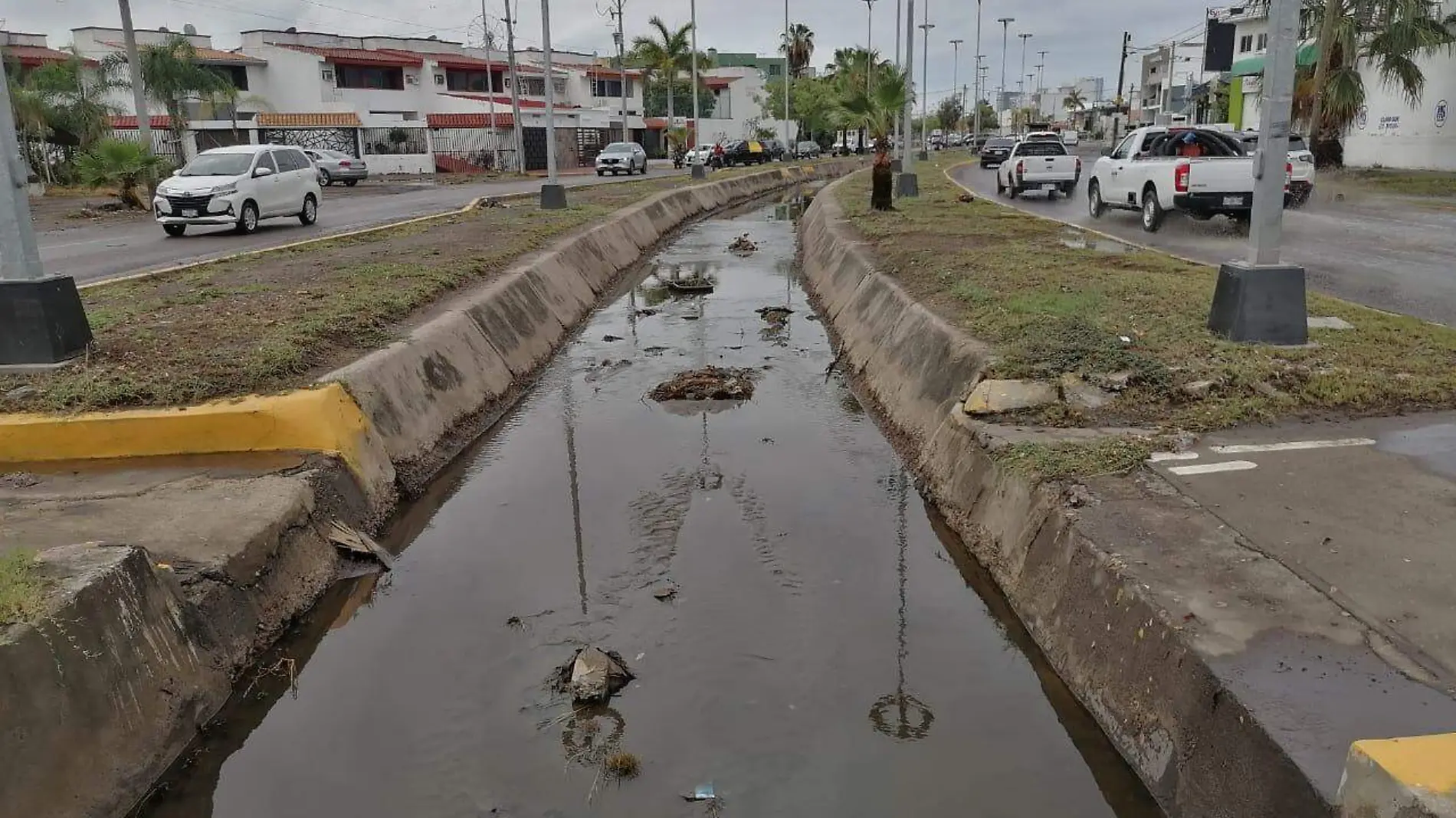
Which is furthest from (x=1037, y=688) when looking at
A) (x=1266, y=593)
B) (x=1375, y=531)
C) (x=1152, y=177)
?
(x=1152, y=177)

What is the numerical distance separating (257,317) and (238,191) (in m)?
12.2

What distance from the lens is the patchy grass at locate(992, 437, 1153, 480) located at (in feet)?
18.5

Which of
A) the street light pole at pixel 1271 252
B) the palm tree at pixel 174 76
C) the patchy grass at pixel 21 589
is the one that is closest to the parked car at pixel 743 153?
the palm tree at pixel 174 76

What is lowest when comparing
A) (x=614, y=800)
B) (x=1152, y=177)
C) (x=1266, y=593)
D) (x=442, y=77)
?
(x=614, y=800)

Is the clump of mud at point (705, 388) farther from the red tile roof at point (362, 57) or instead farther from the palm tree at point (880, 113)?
the red tile roof at point (362, 57)

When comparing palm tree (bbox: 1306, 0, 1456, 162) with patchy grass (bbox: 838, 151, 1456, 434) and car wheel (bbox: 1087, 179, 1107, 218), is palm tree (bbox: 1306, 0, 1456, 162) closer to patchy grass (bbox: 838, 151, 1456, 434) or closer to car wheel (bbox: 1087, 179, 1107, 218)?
car wheel (bbox: 1087, 179, 1107, 218)

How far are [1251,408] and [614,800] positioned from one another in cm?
467

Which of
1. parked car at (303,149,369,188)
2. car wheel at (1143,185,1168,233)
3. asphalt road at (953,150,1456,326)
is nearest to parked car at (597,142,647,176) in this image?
parked car at (303,149,369,188)

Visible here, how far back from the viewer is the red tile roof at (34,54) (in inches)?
1764

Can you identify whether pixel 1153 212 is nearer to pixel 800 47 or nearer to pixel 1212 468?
pixel 1212 468

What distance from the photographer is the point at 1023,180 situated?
1097 inches

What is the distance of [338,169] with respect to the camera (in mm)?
40531

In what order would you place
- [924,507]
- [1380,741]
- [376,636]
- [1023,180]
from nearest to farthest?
[1380,741] → [376,636] → [924,507] → [1023,180]

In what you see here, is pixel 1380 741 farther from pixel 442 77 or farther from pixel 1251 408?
pixel 442 77
